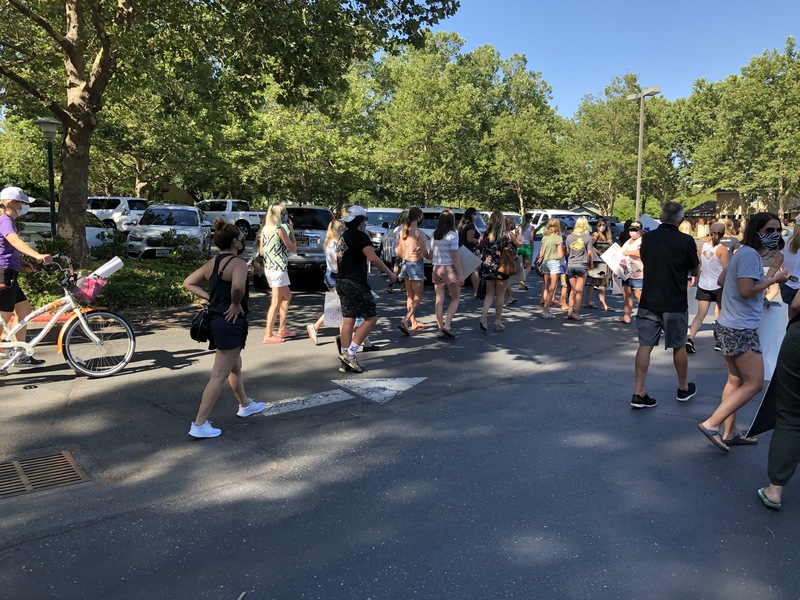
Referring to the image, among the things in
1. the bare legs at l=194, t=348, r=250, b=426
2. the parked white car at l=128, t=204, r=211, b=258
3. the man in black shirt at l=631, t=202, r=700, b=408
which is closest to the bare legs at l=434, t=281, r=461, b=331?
the man in black shirt at l=631, t=202, r=700, b=408

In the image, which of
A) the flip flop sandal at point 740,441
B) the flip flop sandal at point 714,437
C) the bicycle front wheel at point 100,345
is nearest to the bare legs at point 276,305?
the bicycle front wheel at point 100,345

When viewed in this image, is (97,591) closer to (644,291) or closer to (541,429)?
(541,429)

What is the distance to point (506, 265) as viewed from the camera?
907 centimetres

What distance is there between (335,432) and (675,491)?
99.6 inches

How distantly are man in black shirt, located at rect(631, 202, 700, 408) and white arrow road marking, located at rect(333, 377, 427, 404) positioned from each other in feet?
7.20

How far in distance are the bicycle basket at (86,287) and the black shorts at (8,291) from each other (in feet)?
2.07

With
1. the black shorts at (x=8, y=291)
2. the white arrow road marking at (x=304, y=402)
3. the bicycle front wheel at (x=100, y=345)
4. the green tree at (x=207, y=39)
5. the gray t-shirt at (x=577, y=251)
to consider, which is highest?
the green tree at (x=207, y=39)

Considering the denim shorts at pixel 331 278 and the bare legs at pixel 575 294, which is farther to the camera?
the bare legs at pixel 575 294

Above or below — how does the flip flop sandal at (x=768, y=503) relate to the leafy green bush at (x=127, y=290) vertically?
below

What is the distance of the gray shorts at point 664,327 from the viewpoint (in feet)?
18.1

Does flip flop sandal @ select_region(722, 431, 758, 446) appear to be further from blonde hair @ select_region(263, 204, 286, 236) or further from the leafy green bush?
the leafy green bush

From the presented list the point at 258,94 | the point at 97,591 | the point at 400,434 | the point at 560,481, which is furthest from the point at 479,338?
the point at 258,94

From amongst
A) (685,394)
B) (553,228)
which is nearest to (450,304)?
(553,228)

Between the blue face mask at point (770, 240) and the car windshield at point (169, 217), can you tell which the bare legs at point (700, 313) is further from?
the car windshield at point (169, 217)
